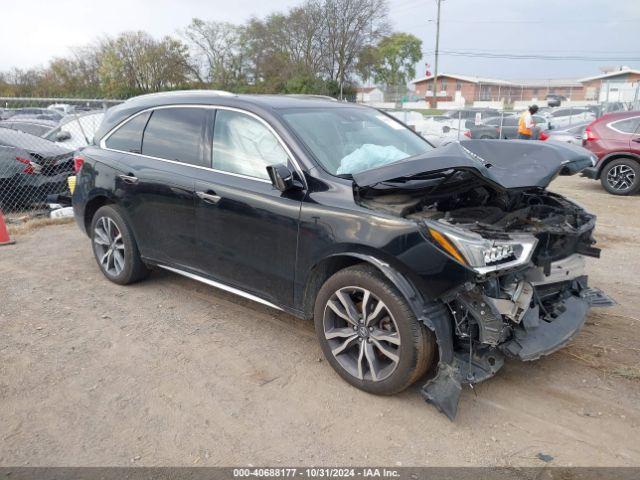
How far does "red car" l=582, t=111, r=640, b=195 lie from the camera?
1002 cm

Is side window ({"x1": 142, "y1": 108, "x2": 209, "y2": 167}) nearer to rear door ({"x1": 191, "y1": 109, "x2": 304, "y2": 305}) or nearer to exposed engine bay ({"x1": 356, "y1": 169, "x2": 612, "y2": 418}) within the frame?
rear door ({"x1": 191, "y1": 109, "x2": 304, "y2": 305})

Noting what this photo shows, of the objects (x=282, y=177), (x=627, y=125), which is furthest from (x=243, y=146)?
(x=627, y=125)

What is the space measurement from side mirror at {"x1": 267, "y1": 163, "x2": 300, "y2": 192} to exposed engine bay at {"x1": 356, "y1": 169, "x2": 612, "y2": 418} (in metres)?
0.47

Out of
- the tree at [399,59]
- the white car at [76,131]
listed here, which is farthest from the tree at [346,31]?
the white car at [76,131]

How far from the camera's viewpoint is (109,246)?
5.09 metres

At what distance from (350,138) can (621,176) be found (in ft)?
27.9

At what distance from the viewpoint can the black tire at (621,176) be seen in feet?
32.9

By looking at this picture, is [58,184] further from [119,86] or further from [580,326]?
[119,86]

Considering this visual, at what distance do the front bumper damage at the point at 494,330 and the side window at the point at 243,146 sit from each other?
5.33ft

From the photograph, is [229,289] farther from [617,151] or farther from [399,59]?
[399,59]

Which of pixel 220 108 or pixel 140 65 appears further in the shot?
pixel 140 65

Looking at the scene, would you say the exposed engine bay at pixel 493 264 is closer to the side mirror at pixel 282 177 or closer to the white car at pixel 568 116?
the side mirror at pixel 282 177

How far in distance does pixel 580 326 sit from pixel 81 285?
14.7ft

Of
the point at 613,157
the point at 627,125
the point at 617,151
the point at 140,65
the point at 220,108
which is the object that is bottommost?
the point at 613,157
